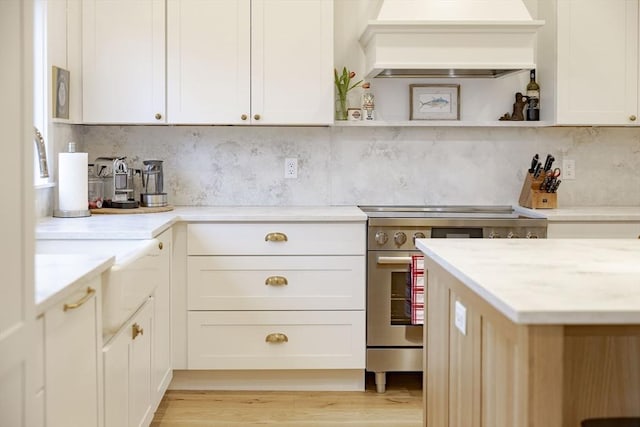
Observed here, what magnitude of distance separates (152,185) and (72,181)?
2.21 feet

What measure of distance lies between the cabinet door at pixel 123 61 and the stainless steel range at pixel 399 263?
1.32 meters

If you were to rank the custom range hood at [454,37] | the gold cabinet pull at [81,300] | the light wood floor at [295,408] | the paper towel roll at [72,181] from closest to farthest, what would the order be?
1. the gold cabinet pull at [81,300]
2. the light wood floor at [295,408]
3. the paper towel roll at [72,181]
4. the custom range hood at [454,37]

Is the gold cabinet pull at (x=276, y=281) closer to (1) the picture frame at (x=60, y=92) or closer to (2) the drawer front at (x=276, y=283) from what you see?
(2) the drawer front at (x=276, y=283)

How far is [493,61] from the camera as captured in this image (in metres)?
3.71

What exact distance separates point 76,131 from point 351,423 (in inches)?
85.1

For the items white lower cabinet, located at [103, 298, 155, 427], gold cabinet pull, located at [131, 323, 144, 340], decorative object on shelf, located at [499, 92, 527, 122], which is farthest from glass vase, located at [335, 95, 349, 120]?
gold cabinet pull, located at [131, 323, 144, 340]

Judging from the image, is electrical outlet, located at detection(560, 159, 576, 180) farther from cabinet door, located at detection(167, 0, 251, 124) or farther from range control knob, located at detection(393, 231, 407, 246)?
cabinet door, located at detection(167, 0, 251, 124)

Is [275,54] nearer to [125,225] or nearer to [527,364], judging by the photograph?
[125,225]

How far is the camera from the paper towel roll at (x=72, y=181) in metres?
3.41

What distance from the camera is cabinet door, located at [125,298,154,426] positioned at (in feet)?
8.36

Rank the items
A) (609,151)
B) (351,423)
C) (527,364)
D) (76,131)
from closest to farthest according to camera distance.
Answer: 1. (527,364)
2. (351,423)
3. (76,131)
4. (609,151)

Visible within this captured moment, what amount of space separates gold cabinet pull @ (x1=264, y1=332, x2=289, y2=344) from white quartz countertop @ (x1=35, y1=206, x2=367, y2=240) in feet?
1.89

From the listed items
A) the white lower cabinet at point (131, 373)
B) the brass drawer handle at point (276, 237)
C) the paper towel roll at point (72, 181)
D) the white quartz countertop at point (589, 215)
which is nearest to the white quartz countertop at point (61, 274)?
the white lower cabinet at point (131, 373)

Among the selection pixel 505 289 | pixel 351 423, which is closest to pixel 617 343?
pixel 505 289
